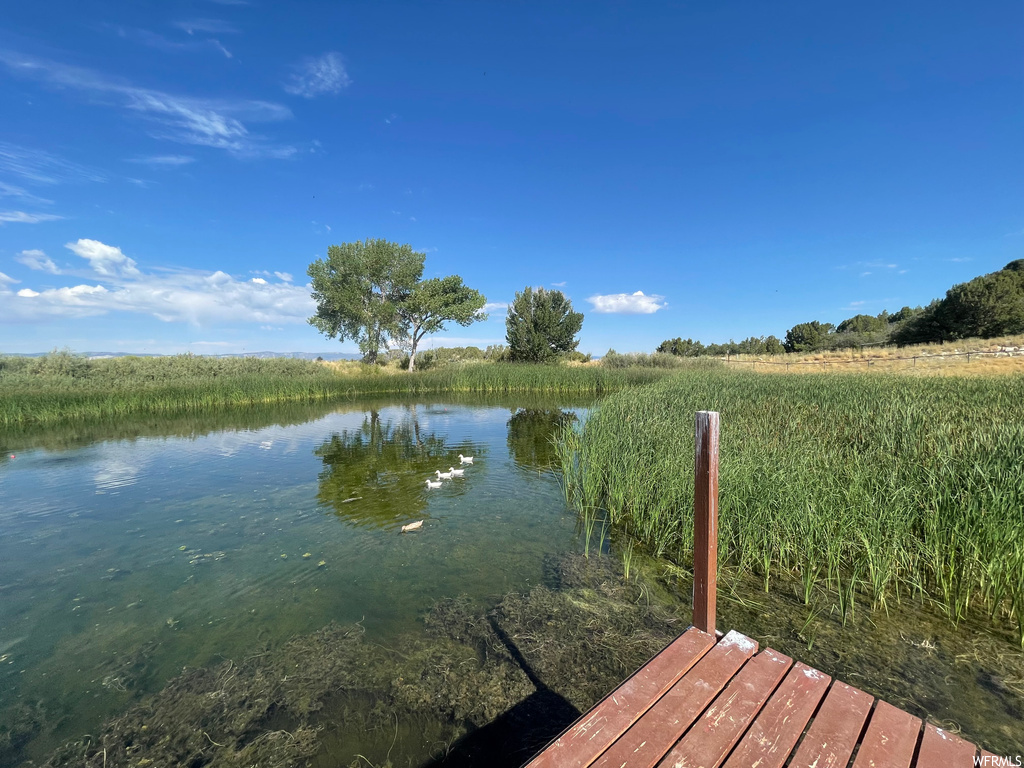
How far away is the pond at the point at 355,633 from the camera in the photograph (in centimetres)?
273

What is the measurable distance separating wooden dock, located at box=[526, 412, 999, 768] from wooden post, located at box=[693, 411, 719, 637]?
0.79 ft

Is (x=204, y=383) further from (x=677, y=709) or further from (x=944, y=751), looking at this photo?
(x=944, y=751)

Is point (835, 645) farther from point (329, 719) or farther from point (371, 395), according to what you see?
point (371, 395)

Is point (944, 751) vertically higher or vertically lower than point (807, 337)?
lower

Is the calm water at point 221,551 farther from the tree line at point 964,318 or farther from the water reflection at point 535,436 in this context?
the tree line at point 964,318

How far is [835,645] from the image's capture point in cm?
340

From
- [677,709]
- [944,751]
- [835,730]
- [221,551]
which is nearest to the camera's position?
[944,751]

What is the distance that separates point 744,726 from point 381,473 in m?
8.03

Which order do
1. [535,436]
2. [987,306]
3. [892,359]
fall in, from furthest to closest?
[987,306] → [892,359] → [535,436]

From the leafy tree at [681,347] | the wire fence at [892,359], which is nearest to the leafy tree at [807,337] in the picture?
the leafy tree at [681,347]

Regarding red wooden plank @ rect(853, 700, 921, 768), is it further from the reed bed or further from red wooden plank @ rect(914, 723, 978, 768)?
the reed bed

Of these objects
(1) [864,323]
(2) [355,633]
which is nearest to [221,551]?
(2) [355,633]

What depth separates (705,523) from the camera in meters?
2.67

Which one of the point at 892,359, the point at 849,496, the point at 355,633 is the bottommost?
the point at 355,633
